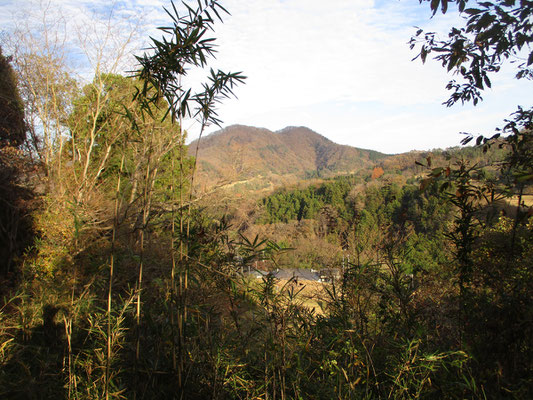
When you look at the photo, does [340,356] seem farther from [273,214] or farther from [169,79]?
[273,214]

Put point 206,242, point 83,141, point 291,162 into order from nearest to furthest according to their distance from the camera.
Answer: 1. point 206,242
2. point 83,141
3. point 291,162

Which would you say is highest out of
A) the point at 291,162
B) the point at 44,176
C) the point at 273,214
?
the point at 291,162

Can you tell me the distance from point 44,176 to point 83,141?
1537 mm

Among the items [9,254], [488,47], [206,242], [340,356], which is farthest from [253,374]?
[9,254]

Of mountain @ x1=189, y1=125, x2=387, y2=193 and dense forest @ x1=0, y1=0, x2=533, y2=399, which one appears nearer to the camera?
dense forest @ x1=0, y1=0, x2=533, y2=399

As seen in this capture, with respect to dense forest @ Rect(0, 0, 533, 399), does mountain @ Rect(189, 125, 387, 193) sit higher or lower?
higher

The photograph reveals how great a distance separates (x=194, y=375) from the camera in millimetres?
1832

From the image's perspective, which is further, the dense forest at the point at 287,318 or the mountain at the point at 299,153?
the mountain at the point at 299,153

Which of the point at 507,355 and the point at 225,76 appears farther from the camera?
the point at 225,76

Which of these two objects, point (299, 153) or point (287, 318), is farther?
point (299, 153)

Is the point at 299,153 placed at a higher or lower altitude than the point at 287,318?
higher

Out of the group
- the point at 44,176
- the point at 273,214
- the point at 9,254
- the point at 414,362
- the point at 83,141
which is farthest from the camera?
the point at 273,214

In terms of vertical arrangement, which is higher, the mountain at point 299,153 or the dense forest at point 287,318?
the mountain at point 299,153

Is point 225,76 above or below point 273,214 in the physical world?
above
